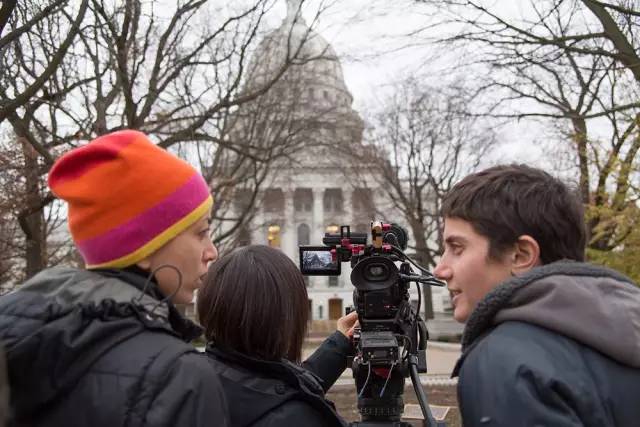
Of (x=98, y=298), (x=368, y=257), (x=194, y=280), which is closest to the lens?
(x=98, y=298)

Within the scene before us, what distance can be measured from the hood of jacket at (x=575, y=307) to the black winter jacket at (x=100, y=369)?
2.31ft

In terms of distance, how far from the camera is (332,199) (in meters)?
55.7

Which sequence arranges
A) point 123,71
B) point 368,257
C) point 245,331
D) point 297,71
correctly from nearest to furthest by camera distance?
point 245,331 < point 368,257 < point 123,71 < point 297,71

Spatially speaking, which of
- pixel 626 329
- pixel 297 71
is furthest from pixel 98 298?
pixel 297 71

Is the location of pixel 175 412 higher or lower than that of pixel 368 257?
lower

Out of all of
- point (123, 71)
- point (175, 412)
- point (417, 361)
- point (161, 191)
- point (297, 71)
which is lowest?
point (417, 361)

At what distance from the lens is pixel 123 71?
9.03m

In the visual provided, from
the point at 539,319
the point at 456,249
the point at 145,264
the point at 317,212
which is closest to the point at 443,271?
the point at 456,249

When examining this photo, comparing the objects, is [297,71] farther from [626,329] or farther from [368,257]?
[626,329]

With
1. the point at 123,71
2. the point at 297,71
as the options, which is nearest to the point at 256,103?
the point at 297,71

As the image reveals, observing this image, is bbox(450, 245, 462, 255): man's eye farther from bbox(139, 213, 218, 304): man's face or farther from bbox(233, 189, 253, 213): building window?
bbox(233, 189, 253, 213): building window

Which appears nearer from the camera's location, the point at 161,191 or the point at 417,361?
the point at 161,191

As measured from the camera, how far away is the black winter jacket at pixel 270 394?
6.55 feet

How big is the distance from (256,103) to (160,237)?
15.0 metres
